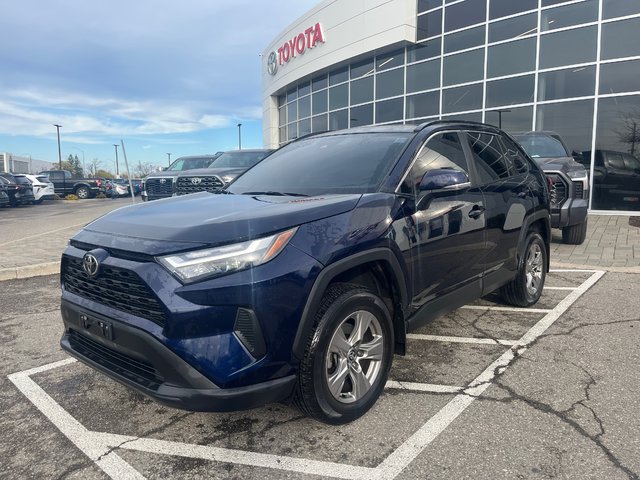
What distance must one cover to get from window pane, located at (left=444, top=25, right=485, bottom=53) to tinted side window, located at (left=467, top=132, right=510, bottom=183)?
11656mm

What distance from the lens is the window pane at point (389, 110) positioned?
17094mm

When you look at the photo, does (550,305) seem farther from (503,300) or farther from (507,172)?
(507,172)

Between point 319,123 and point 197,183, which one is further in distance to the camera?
point 319,123

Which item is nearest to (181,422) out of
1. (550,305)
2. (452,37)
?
(550,305)

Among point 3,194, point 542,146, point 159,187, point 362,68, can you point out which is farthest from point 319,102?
point 542,146

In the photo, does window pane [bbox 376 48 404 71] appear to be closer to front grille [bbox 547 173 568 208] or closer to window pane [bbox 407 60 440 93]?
window pane [bbox 407 60 440 93]

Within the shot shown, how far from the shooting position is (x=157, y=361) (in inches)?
90.0

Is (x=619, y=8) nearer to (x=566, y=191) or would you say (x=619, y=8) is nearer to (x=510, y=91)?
(x=510, y=91)

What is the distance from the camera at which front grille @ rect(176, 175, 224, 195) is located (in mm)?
10188

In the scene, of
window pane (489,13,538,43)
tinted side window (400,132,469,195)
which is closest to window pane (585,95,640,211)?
window pane (489,13,538,43)

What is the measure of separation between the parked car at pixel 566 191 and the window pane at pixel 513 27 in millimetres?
6583

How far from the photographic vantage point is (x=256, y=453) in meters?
2.54

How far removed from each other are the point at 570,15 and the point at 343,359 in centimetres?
1370

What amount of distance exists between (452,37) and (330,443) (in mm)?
15272
